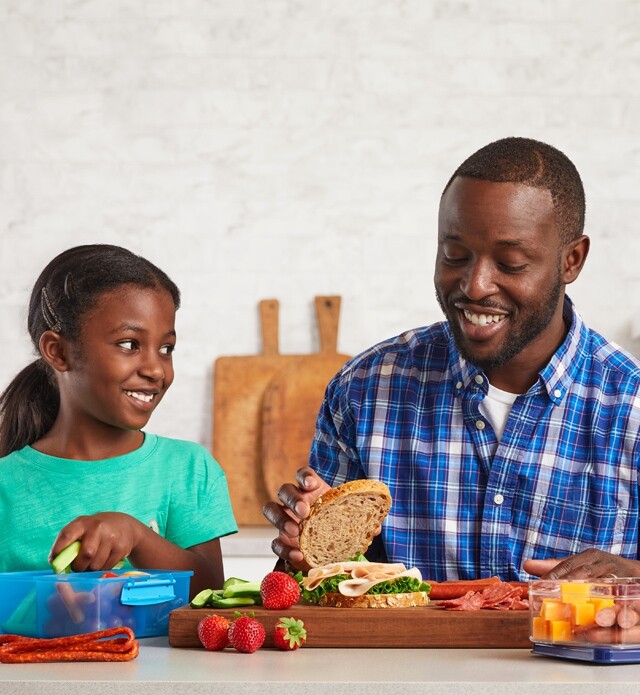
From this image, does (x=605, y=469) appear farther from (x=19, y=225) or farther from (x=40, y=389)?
(x=19, y=225)

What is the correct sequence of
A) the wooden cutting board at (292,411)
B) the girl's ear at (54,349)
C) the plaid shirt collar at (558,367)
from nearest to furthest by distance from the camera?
1. the plaid shirt collar at (558,367)
2. the girl's ear at (54,349)
3. the wooden cutting board at (292,411)

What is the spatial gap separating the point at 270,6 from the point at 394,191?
669 millimetres

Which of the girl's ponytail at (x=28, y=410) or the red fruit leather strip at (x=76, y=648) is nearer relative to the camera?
the red fruit leather strip at (x=76, y=648)

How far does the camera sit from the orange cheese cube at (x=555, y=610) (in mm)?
1193

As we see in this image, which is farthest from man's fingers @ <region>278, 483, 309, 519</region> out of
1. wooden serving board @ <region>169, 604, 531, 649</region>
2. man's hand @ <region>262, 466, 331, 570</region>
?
wooden serving board @ <region>169, 604, 531, 649</region>

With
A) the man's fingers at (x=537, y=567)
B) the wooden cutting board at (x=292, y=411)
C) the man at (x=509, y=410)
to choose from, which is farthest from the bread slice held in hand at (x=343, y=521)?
the wooden cutting board at (x=292, y=411)

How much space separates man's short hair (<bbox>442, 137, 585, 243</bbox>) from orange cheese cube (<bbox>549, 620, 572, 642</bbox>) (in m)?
0.78

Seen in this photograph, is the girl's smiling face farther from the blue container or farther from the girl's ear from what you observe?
the blue container

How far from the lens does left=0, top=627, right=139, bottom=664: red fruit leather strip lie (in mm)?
1216

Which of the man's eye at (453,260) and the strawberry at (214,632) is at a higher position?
the man's eye at (453,260)

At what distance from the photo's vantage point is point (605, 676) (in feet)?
3.66

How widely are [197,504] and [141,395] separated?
8.6 inches

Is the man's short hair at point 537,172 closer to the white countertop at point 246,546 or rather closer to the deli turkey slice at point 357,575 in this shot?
the deli turkey slice at point 357,575

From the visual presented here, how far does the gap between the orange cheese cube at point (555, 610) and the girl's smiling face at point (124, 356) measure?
854 mm
